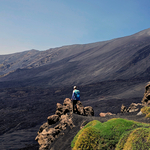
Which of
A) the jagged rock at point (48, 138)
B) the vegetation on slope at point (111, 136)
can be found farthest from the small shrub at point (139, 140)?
the jagged rock at point (48, 138)

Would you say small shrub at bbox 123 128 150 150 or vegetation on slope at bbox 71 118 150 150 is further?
vegetation on slope at bbox 71 118 150 150

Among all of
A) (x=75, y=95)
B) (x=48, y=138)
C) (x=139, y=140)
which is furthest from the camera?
(x=75, y=95)

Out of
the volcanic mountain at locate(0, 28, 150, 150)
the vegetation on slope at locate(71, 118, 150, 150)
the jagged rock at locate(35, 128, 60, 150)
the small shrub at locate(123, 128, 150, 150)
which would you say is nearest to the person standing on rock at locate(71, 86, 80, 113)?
the jagged rock at locate(35, 128, 60, 150)

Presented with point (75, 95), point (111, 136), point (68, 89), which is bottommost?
point (68, 89)

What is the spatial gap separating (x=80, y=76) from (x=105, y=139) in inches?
1903

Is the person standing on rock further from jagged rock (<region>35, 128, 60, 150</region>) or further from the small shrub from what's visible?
the small shrub

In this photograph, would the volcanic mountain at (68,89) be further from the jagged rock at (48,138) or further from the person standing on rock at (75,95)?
the person standing on rock at (75,95)

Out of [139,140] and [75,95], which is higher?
[75,95]

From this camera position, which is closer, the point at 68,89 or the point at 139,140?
the point at 139,140

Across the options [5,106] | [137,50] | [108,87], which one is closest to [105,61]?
[137,50]

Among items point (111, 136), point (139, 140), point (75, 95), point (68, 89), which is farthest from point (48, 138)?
point (68, 89)

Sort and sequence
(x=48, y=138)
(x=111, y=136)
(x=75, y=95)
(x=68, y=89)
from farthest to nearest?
(x=68, y=89) → (x=75, y=95) → (x=48, y=138) → (x=111, y=136)

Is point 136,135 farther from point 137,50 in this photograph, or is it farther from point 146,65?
point 137,50

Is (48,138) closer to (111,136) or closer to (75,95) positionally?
(75,95)
